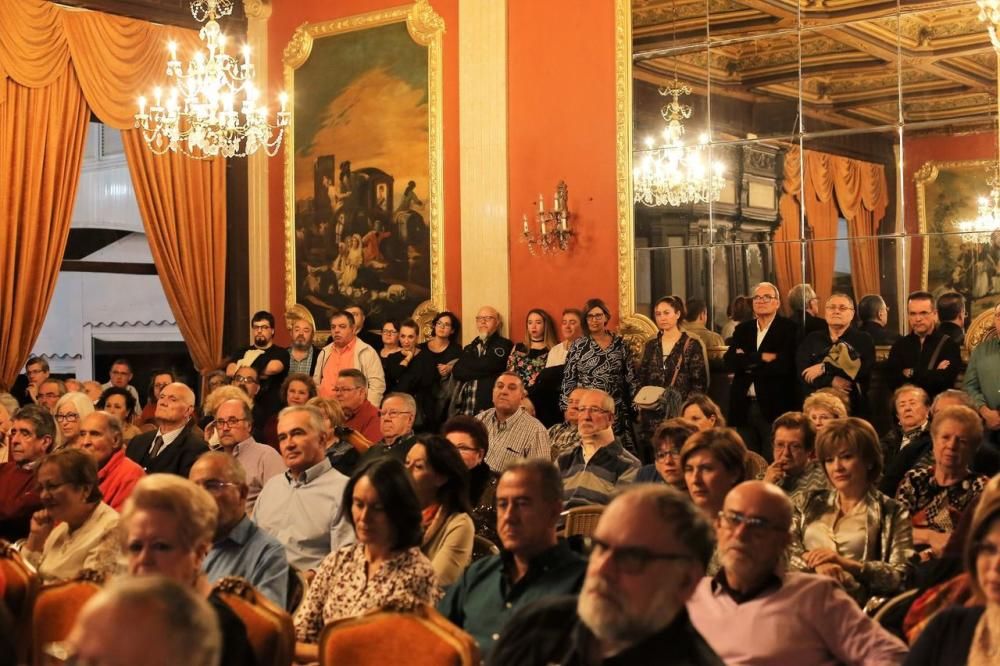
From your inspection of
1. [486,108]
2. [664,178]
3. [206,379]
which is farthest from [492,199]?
[206,379]

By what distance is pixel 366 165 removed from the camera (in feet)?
38.8

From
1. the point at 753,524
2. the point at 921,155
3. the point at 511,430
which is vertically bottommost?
the point at 511,430

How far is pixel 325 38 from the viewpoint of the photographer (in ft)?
39.8

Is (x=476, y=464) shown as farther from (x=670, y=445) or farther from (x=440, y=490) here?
(x=440, y=490)

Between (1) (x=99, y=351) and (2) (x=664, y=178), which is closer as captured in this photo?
(2) (x=664, y=178)

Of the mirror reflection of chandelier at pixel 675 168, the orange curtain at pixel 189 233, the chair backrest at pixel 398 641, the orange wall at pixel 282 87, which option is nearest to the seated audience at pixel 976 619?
the chair backrest at pixel 398 641

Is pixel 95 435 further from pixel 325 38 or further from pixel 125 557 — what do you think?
pixel 325 38

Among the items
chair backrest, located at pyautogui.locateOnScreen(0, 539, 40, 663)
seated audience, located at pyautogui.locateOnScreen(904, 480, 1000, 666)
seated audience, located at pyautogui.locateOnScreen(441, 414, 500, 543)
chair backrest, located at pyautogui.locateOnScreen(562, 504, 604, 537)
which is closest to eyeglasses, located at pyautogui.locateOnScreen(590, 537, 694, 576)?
seated audience, located at pyautogui.locateOnScreen(904, 480, 1000, 666)

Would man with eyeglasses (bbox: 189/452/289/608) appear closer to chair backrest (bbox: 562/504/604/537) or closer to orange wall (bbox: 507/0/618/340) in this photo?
chair backrest (bbox: 562/504/604/537)

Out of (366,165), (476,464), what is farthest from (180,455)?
(366,165)

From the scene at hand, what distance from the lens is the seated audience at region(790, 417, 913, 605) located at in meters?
4.35

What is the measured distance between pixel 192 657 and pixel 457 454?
284 cm

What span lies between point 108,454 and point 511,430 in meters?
2.58

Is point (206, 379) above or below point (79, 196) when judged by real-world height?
below
